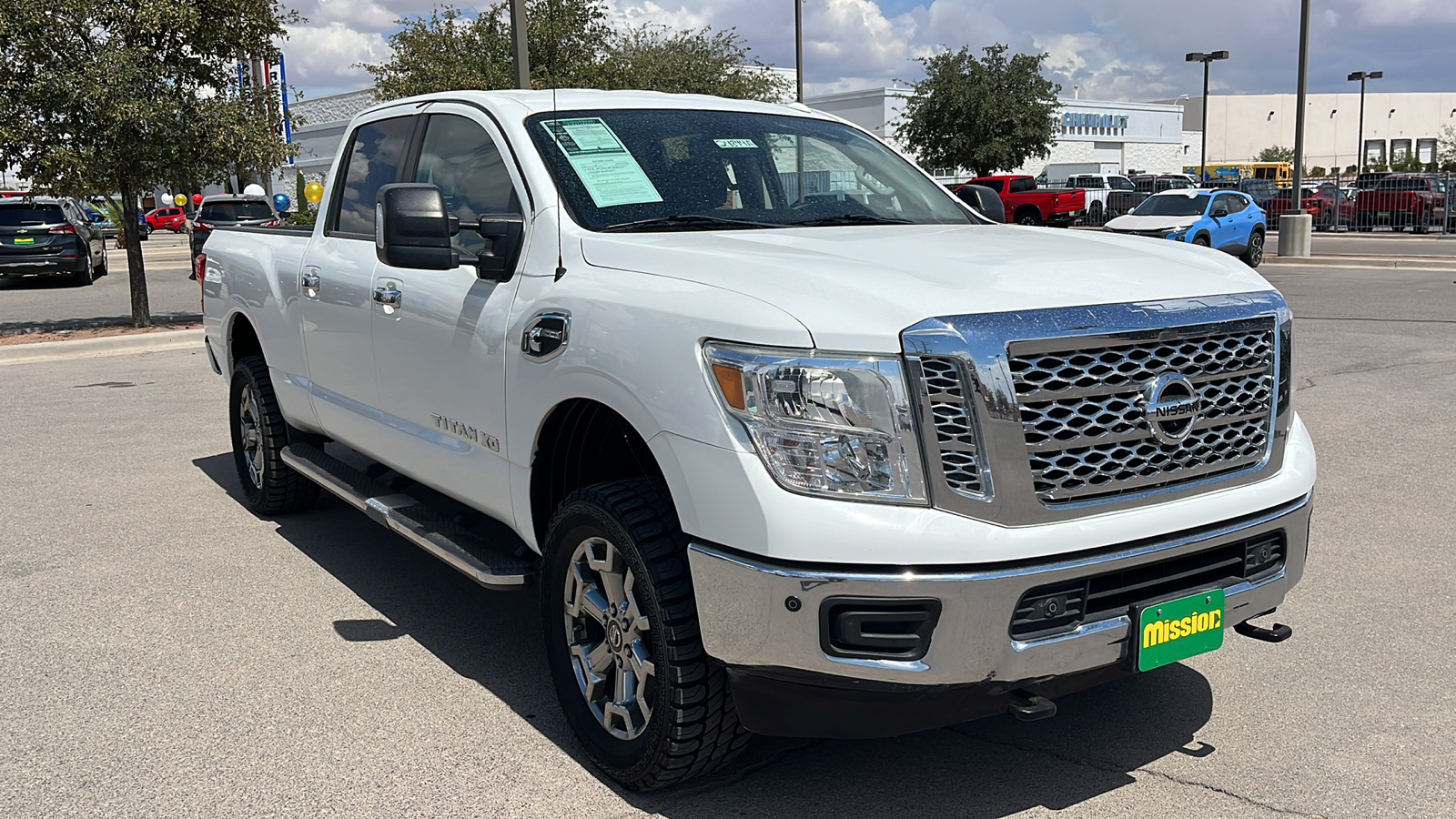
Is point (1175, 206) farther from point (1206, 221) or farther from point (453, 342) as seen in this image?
point (453, 342)

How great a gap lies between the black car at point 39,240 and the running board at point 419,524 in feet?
66.3

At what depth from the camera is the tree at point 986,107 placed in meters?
47.6

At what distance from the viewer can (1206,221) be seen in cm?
2394

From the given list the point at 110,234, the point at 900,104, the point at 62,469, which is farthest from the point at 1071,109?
the point at 62,469

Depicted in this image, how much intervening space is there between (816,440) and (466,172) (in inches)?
88.7

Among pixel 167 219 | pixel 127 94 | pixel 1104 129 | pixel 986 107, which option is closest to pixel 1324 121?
pixel 1104 129

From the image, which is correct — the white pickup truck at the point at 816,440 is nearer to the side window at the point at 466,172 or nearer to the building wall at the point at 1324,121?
the side window at the point at 466,172

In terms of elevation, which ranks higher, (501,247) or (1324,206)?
(1324,206)

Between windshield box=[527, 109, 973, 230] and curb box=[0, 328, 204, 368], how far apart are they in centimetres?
1134


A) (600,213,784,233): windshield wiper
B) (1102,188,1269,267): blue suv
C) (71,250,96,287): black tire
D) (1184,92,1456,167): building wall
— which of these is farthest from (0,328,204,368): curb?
(1184,92,1456,167): building wall

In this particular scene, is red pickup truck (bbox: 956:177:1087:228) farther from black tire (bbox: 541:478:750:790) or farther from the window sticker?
black tire (bbox: 541:478:750:790)

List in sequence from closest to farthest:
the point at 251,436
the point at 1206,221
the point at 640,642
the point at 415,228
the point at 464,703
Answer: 1. the point at 640,642
2. the point at 415,228
3. the point at 464,703
4. the point at 251,436
5. the point at 1206,221

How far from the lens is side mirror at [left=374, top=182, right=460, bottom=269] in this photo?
3885mm

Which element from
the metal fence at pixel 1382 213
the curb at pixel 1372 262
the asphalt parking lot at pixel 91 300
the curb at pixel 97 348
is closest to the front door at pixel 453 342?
the curb at pixel 97 348
